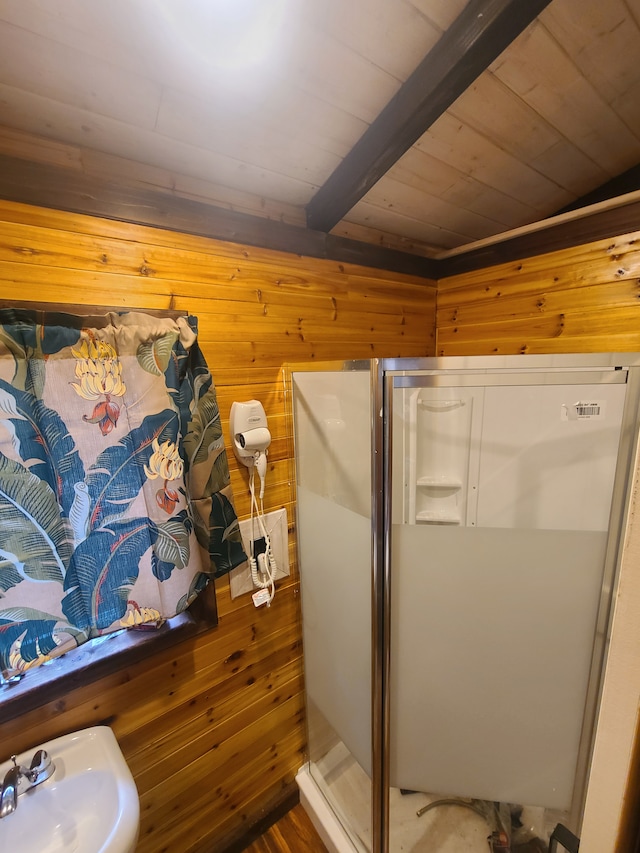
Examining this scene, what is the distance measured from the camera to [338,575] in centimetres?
110

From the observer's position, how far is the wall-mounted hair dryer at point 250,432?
1056mm

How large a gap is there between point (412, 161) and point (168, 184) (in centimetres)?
69

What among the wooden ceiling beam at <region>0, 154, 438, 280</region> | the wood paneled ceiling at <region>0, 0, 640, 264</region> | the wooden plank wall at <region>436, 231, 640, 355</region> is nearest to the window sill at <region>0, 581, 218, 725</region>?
the wooden ceiling beam at <region>0, 154, 438, 280</region>

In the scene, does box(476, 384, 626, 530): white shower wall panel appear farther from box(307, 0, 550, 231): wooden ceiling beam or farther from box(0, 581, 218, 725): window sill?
box(0, 581, 218, 725): window sill

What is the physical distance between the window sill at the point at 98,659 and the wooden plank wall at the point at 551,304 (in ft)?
4.71

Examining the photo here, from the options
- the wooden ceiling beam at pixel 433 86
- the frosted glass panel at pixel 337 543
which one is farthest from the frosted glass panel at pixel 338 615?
the wooden ceiling beam at pixel 433 86

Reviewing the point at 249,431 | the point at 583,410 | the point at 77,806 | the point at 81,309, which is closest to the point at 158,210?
the point at 81,309

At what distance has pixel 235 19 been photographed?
62 centimetres

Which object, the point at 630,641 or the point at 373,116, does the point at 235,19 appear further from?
the point at 630,641

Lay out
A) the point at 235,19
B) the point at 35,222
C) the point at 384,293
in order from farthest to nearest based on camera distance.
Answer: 1. the point at 384,293
2. the point at 35,222
3. the point at 235,19

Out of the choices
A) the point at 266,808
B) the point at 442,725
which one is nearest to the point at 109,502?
the point at 442,725

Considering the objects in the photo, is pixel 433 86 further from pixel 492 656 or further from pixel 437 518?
pixel 492 656

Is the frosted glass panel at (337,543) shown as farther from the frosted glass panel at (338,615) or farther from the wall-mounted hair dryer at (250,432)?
the wall-mounted hair dryer at (250,432)

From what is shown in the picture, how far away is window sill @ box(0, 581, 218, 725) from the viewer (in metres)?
0.81
